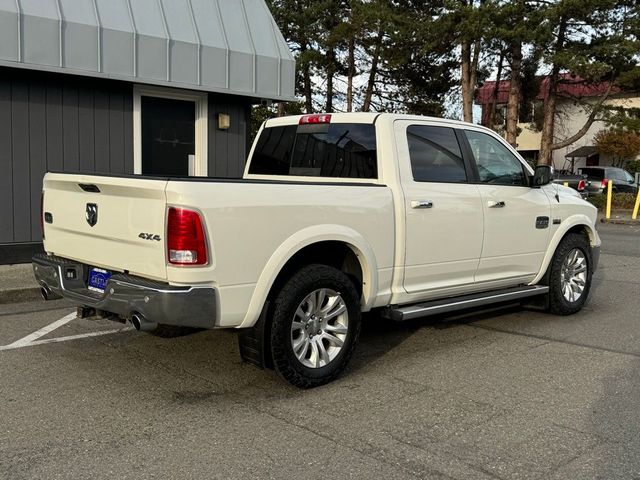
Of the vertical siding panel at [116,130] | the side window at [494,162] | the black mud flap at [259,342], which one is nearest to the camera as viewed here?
the black mud flap at [259,342]

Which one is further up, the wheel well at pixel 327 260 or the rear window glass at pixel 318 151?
the rear window glass at pixel 318 151

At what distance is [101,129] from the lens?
32.0ft

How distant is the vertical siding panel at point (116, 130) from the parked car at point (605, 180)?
69.8 ft

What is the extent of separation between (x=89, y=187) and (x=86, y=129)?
5512 mm

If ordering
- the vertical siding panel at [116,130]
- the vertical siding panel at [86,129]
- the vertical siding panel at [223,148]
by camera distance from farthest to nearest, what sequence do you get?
the vertical siding panel at [223,148] → the vertical siding panel at [116,130] → the vertical siding panel at [86,129]

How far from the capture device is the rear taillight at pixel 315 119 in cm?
573

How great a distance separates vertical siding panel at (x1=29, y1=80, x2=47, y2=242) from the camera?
29.8 feet

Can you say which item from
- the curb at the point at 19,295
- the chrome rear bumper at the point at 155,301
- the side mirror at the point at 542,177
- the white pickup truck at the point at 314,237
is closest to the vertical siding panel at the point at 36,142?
the curb at the point at 19,295

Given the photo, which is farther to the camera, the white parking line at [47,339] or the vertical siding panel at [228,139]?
the vertical siding panel at [228,139]

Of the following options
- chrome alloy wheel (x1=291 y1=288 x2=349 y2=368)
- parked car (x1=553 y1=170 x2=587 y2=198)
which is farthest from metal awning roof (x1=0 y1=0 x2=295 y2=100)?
parked car (x1=553 y1=170 x2=587 y2=198)

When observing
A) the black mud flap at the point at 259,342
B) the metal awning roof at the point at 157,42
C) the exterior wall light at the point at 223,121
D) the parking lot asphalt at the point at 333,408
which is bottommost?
the parking lot asphalt at the point at 333,408

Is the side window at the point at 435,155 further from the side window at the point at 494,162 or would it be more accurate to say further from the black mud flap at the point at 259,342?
the black mud flap at the point at 259,342

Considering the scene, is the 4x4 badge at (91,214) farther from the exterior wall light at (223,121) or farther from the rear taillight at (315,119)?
the exterior wall light at (223,121)

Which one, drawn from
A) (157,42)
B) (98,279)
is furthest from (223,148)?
(98,279)
